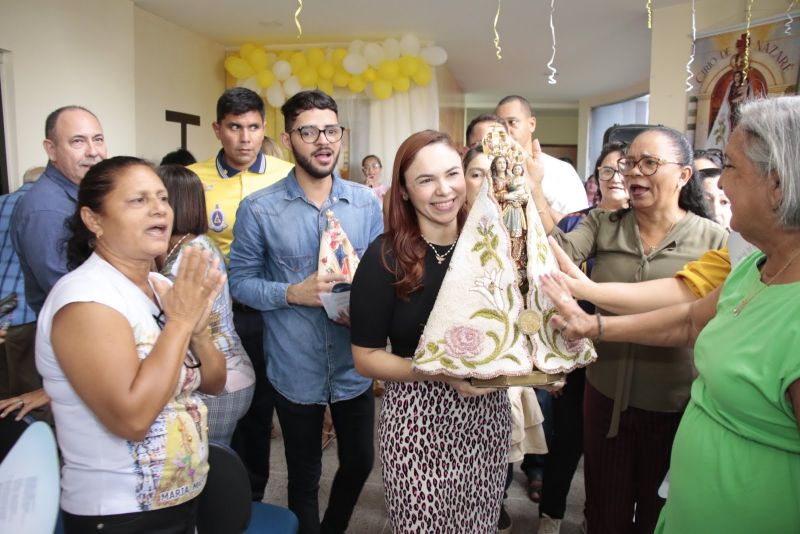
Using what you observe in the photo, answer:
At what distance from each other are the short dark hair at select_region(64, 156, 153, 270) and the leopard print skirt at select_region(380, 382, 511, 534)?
883 millimetres

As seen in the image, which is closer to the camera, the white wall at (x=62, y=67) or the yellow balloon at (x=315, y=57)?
the white wall at (x=62, y=67)

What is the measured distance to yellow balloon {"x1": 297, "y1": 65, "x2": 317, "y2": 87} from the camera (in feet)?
23.2

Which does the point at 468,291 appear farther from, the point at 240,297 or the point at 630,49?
the point at 630,49

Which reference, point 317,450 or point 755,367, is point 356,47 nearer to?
point 317,450

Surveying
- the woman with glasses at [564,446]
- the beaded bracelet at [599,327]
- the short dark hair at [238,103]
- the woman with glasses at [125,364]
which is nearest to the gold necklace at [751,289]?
the beaded bracelet at [599,327]

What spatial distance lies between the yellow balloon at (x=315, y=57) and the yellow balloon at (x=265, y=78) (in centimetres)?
51

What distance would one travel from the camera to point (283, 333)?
6.88ft

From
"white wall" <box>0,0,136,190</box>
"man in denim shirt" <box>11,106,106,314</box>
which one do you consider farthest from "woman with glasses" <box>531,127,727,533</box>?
"white wall" <box>0,0,136,190</box>

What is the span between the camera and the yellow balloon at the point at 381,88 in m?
7.12

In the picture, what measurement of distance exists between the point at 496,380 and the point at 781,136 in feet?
2.46

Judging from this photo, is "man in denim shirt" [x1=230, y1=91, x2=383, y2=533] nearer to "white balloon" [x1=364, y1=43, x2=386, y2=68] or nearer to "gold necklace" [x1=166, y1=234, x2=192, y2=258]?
"gold necklace" [x1=166, y1=234, x2=192, y2=258]

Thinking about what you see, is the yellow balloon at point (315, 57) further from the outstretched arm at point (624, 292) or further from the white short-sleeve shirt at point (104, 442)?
the white short-sleeve shirt at point (104, 442)

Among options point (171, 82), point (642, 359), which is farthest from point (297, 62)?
point (642, 359)

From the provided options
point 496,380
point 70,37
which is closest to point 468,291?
point 496,380
